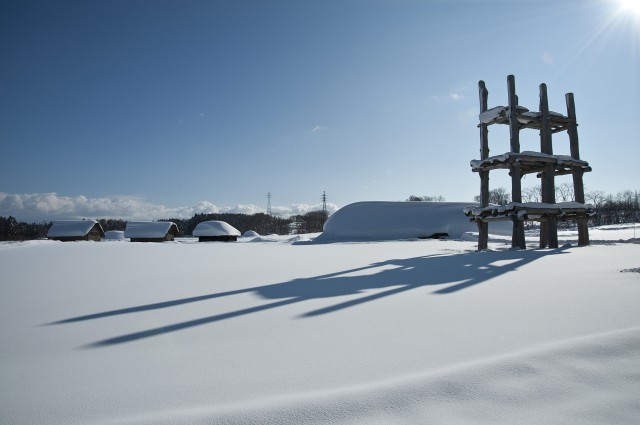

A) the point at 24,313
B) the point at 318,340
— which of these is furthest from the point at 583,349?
the point at 24,313

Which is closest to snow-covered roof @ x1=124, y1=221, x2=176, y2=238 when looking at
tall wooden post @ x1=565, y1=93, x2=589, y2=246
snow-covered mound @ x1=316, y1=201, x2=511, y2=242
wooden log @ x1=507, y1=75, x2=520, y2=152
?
snow-covered mound @ x1=316, y1=201, x2=511, y2=242

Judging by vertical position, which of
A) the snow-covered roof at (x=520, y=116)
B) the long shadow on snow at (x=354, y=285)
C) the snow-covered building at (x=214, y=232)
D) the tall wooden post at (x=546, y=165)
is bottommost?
the long shadow on snow at (x=354, y=285)

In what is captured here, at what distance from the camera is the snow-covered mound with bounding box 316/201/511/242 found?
26000 millimetres

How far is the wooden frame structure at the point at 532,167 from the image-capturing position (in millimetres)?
10398

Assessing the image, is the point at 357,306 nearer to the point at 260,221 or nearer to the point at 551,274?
the point at 551,274

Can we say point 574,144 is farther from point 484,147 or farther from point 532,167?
point 484,147

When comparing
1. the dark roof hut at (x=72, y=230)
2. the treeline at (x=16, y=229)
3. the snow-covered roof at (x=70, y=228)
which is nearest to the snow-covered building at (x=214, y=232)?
the dark roof hut at (x=72, y=230)

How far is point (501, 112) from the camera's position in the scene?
36.8 feet

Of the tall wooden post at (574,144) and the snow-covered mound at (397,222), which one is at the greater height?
the tall wooden post at (574,144)

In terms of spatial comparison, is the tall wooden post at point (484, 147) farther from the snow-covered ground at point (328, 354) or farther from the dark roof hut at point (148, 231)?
the dark roof hut at point (148, 231)

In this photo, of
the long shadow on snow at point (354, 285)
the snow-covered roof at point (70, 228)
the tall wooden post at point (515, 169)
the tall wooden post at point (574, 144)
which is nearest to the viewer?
the long shadow on snow at point (354, 285)

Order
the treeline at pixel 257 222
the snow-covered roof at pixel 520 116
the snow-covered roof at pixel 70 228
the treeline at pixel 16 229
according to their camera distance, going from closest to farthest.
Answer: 1. the snow-covered roof at pixel 520 116
2. the snow-covered roof at pixel 70 228
3. the treeline at pixel 16 229
4. the treeline at pixel 257 222

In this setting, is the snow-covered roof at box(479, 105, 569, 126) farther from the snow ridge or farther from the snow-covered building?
the snow-covered building

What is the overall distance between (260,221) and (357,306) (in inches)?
3666
